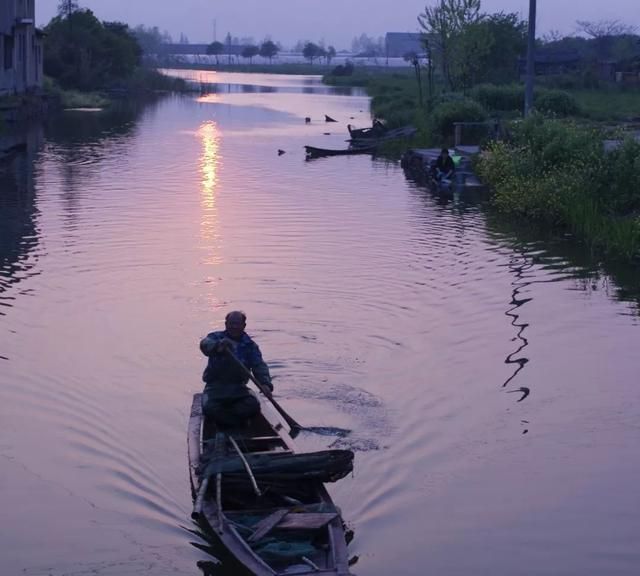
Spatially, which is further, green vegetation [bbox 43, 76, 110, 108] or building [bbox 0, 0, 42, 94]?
green vegetation [bbox 43, 76, 110, 108]

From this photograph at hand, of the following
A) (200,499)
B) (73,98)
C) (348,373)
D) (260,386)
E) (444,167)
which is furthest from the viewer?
(73,98)

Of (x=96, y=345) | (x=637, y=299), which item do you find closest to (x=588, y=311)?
(x=637, y=299)

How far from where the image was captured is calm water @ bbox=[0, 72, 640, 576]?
34.9 ft

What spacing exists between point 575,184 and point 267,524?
17.4m

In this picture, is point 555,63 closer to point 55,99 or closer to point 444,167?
point 55,99

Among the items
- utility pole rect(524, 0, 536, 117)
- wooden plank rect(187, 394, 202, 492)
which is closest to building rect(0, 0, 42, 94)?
utility pole rect(524, 0, 536, 117)

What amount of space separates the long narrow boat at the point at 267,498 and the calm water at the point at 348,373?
60cm

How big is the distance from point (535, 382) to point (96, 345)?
6.47 meters

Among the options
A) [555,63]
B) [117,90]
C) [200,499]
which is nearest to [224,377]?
[200,499]

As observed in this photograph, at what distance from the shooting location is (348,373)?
15.5m

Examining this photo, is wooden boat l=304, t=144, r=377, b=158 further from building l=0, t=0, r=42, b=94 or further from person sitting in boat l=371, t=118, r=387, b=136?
building l=0, t=0, r=42, b=94

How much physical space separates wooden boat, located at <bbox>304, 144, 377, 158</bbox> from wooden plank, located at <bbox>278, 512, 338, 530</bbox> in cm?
3484

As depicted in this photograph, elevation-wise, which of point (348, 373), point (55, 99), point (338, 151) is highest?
point (55, 99)

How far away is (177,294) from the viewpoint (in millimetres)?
19859
